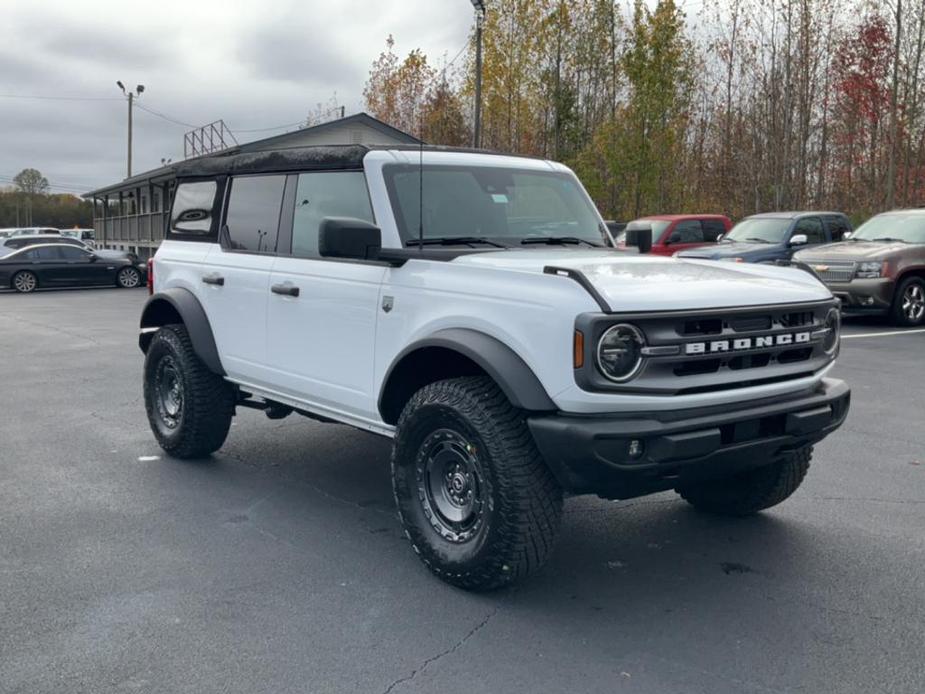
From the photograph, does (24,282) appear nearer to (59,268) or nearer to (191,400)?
(59,268)

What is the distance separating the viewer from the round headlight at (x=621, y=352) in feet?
12.0

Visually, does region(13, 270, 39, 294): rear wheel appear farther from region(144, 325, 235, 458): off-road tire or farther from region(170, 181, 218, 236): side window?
region(144, 325, 235, 458): off-road tire

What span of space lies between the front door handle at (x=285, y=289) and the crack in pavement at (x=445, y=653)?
213 cm

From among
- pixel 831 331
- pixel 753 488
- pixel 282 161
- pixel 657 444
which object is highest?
pixel 282 161

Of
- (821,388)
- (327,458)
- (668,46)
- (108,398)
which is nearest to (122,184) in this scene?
(668,46)

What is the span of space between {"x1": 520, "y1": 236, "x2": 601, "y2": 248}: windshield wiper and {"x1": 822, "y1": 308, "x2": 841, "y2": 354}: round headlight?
4.37 ft

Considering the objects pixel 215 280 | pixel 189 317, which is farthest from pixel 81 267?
pixel 215 280

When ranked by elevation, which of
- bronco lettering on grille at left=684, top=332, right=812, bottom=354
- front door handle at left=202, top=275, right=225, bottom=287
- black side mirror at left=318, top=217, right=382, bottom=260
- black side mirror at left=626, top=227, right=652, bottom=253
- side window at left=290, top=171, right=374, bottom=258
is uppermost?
side window at left=290, top=171, right=374, bottom=258

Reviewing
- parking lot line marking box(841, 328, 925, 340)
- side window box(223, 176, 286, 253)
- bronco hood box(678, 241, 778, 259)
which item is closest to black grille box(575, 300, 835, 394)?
side window box(223, 176, 286, 253)

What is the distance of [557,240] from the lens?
5215 mm

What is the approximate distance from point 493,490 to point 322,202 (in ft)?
7.10

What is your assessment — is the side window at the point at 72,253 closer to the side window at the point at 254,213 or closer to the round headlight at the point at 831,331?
the side window at the point at 254,213

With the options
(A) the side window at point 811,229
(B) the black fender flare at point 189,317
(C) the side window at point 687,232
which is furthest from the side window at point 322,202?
(C) the side window at point 687,232

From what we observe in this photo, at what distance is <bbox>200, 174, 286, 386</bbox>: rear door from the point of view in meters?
5.56
